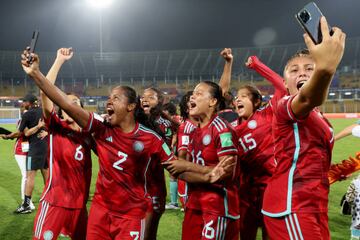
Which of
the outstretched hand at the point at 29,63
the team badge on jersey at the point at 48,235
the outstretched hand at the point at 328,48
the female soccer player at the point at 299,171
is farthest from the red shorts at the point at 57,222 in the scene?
Answer: the outstretched hand at the point at 328,48

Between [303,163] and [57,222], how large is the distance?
2365mm

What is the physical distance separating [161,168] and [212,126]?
0.68 metres

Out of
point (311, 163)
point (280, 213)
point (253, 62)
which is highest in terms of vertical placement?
point (253, 62)

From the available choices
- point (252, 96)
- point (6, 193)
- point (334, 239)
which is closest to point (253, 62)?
point (252, 96)

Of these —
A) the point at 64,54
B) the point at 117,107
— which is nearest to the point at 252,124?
the point at 117,107

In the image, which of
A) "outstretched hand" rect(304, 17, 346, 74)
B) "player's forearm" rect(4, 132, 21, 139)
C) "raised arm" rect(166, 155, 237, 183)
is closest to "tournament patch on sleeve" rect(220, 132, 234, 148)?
"raised arm" rect(166, 155, 237, 183)

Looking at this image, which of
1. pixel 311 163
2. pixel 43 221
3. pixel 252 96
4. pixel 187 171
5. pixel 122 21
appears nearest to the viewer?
pixel 311 163

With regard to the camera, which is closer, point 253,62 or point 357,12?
point 253,62

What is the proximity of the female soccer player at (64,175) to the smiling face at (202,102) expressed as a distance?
109cm

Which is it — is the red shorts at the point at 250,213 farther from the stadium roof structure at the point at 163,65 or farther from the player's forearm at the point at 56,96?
the stadium roof structure at the point at 163,65

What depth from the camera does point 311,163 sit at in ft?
7.74

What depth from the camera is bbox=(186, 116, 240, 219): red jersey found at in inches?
126

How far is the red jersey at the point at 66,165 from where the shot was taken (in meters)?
3.66

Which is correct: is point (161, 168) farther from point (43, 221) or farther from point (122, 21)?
point (122, 21)
